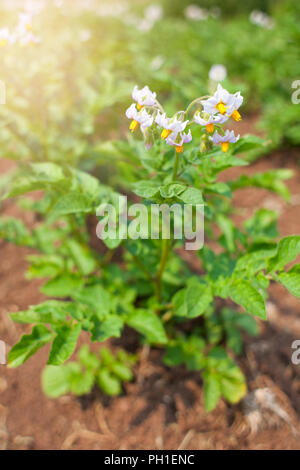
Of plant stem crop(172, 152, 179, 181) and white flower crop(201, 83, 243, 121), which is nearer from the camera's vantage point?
white flower crop(201, 83, 243, 121)

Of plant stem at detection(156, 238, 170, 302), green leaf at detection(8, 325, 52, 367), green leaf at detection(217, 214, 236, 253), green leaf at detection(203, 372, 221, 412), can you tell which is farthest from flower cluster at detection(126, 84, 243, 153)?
green leaf at detection(203, 372, 221, 412)

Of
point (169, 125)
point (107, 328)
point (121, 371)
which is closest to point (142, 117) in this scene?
point (169, 125)

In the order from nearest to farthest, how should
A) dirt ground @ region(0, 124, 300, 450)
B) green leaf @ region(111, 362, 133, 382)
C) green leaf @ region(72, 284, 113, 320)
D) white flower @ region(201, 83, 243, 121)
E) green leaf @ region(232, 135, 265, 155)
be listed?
white flower @ region(201, 83, 243, 121), green leaf @ region(232, 135, 265, 155), green leaf @ region(72, 284, 113, 320), dirt ground @ region(0, 124, 300, 450), green leaf @ region(111, 362, 133, 382)

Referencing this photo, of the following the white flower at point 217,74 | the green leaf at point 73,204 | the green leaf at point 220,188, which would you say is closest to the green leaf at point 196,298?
the green leaf at point 220,188

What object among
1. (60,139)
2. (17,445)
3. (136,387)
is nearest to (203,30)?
(60,139)

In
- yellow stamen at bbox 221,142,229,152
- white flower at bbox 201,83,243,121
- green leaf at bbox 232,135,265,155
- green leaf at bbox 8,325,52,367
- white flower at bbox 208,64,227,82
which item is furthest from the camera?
white flower at bbox 208,64,227,82

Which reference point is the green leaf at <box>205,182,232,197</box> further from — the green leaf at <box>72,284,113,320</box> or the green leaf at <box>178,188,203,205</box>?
the green leaf at <box>72,284,113,320</box>

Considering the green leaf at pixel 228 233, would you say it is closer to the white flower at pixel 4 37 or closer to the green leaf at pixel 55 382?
the green leaf at pixel 55 382

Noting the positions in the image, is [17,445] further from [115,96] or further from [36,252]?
[115,96]
